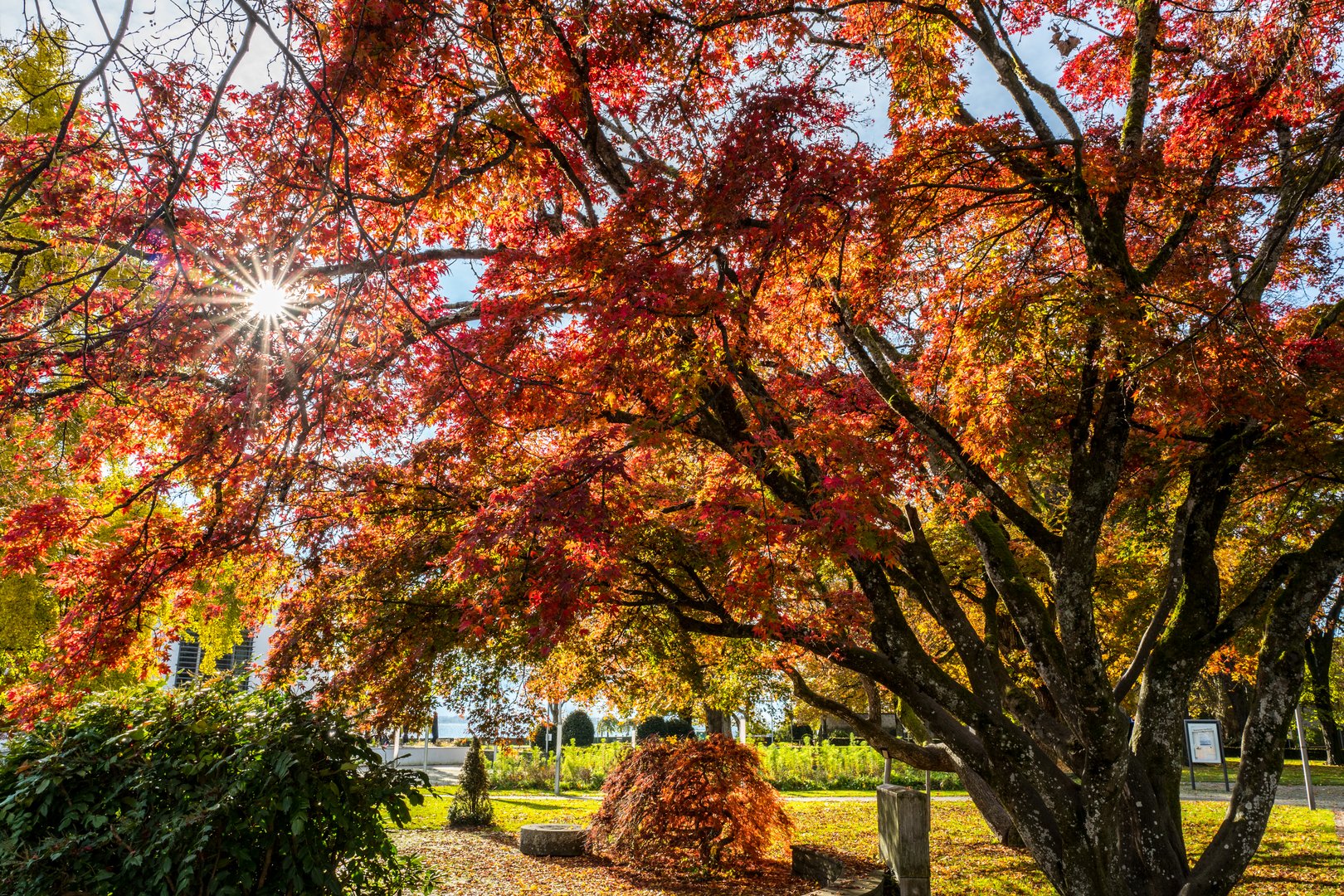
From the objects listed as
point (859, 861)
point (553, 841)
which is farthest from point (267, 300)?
point (859, 861)

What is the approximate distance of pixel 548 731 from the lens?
26922mm

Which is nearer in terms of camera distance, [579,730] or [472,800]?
[472,800]

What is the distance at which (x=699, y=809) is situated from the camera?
30.8 ft

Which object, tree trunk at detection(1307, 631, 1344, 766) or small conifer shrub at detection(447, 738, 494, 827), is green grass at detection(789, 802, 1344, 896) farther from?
tree trunk at detection(1307, 631, 1344, 766)

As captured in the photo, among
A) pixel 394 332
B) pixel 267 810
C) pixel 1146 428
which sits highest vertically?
pixel 394 332

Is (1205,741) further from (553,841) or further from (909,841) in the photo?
(553,841)

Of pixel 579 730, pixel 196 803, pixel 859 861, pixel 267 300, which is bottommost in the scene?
pixel 579 730

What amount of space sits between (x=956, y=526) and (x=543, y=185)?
705 cm

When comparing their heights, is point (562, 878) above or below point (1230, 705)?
below

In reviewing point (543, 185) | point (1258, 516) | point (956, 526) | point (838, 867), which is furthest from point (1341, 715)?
point (543, 185)

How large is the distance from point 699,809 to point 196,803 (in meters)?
6.65

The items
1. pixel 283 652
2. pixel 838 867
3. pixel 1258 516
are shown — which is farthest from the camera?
pixel 1258 516

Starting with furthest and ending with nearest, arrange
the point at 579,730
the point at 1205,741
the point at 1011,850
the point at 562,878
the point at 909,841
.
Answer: the point at 579,730, the point at 1205,741, the point at 1011,850, the point at 562,878, the point at 909,841

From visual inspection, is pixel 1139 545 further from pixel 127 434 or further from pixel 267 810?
pixel 127 434
